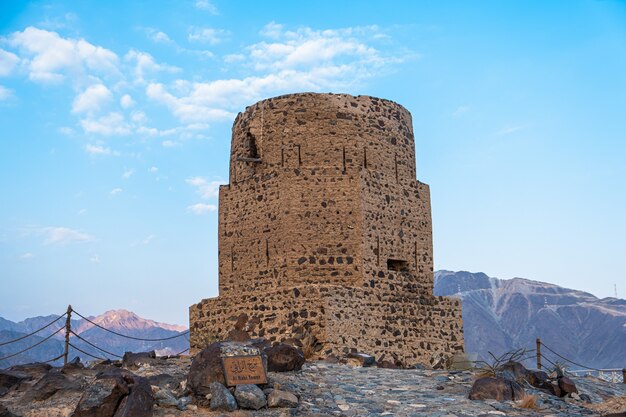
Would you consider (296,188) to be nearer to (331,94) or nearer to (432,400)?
(331,94)

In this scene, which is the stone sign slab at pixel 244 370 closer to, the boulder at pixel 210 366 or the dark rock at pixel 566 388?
the boulder at pixel 210 366

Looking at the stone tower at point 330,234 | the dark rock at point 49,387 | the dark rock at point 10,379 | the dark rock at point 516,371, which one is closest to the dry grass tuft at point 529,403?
the dark rock at point 516,371

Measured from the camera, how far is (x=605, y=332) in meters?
70.8

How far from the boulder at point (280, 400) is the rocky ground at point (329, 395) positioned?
0.21ft

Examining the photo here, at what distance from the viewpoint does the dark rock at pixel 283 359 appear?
1080 cm

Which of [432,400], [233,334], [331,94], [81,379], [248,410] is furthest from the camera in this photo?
[331,94]

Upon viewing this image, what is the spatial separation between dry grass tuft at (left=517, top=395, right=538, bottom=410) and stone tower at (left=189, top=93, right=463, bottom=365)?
5.48 metres

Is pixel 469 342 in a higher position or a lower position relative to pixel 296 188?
lower

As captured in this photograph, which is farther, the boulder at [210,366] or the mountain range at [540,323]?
the mountain range at [540,323]

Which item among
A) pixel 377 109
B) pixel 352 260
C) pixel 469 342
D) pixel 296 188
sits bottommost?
pixel 469 342

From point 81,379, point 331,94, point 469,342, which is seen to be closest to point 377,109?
point 331,94

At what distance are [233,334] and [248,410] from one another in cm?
571

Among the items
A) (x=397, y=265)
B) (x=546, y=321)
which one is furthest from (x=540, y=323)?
(x=397, y=265)

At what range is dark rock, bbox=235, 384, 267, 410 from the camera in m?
8.88
